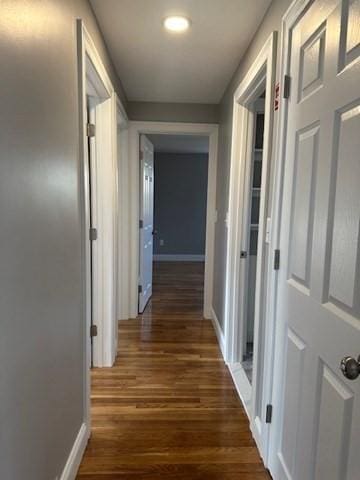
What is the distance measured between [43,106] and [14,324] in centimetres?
73

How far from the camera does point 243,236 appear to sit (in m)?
2.66

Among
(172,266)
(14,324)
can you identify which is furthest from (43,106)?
→ (172,266)

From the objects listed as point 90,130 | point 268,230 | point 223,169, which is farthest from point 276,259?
point 223,169

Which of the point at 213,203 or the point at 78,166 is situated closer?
the point at 78,166

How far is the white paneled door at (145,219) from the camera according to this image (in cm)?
374

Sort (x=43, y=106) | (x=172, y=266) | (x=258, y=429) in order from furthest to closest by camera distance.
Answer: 1. (x=172, y=266)
2. (x=258, y=429)
3. (x=43, y=106)

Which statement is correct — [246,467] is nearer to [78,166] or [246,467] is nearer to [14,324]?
[14,324]

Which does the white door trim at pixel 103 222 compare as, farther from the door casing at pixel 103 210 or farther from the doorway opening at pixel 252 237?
the doorway opening at pixel 252 237

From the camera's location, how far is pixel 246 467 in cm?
168

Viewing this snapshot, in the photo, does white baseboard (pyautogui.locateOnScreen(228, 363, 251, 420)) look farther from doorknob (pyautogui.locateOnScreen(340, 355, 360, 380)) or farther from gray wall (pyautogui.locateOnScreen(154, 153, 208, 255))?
gray wall (pyautogui.locateOnScreen(154, 153, 208, 255))

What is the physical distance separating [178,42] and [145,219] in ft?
6.89

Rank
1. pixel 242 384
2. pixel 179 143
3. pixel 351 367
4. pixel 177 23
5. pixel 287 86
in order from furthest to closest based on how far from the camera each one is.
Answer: pixel 179 143, pixel 242 384, pixel 177 23, pixel 287 86, pixel 351 367

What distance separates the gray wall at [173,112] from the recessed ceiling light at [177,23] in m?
1.47

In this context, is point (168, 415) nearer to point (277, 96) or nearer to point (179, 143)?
point (277, 96)
